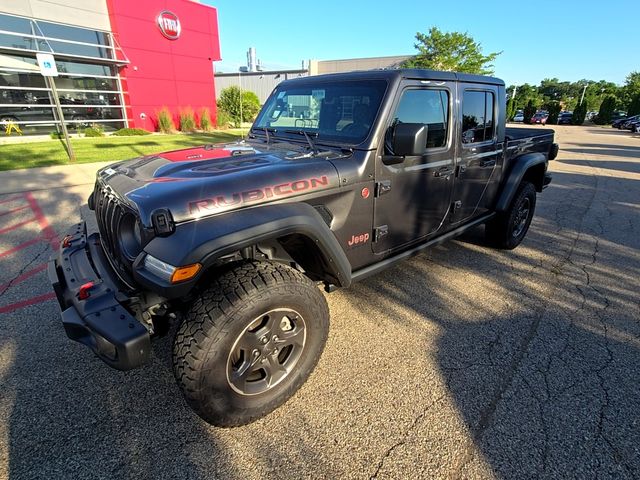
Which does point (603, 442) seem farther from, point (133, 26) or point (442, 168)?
point (133, 26)

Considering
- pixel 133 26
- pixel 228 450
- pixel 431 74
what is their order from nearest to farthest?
pixel 228 450
pixel 431 74
pixel 133 26

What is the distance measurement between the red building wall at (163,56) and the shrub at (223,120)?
53 cm

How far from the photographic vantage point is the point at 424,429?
2145 mm

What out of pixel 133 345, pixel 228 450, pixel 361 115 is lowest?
pixel 228 450

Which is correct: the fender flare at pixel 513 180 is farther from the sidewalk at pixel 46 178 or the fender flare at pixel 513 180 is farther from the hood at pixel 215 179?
the sidewalk at pixel 46 178

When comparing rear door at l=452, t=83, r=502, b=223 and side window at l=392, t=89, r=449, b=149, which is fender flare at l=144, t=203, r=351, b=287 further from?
rear door at l=452, t=83, r=502, b=223

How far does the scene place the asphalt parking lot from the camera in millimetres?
1947

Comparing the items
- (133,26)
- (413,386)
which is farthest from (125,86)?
(413,386)

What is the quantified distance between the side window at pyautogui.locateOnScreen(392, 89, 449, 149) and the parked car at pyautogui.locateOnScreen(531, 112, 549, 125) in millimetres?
48344

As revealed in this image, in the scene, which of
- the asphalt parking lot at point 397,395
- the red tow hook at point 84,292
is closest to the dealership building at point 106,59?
the asphalt parking lot at point 397,395

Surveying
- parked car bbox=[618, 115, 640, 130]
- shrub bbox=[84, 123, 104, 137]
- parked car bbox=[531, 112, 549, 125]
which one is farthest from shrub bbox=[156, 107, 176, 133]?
parked car bbox=[531, 112, 549, 125]

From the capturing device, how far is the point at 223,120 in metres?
21.7

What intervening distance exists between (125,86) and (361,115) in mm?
18912

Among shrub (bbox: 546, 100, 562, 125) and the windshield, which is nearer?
the windshield
